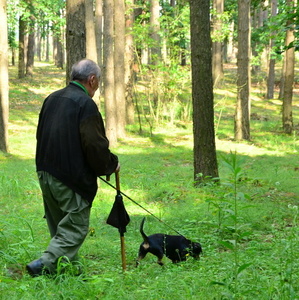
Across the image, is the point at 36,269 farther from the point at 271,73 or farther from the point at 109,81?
the point at 271,73

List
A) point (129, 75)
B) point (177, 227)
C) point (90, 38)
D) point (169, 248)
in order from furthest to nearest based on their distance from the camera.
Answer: point (129, 75) → point (90, 38) → point (177, 227) → point (169, 248)

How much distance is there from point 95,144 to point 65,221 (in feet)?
2.70

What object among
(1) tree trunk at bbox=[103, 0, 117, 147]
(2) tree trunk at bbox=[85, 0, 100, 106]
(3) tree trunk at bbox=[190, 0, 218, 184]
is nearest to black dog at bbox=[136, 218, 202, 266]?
(3) tree trunk at bbox=[190, 0, 218, 184]

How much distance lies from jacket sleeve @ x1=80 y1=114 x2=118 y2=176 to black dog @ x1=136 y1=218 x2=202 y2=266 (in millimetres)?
1050

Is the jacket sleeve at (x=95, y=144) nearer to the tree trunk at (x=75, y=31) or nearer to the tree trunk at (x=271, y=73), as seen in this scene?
the tree trunk at (x=75, y=31)

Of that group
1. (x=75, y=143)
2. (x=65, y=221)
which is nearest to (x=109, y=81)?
(x=75, y=143)

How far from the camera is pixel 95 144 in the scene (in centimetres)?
478

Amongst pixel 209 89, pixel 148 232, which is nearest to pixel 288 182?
pixel 209 89

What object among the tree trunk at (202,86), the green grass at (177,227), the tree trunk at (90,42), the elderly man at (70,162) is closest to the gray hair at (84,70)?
the elderly man at (70,162)

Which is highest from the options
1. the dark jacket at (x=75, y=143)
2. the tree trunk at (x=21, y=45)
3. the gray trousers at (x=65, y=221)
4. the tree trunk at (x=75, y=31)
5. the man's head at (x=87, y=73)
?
the tree trunk at (x=21, y=45)

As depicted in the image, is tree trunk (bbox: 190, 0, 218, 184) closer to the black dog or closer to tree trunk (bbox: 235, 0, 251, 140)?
the black dog

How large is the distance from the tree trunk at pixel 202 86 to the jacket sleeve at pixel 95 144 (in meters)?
4.60

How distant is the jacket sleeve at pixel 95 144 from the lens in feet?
15.7

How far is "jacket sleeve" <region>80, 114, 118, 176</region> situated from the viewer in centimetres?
477
